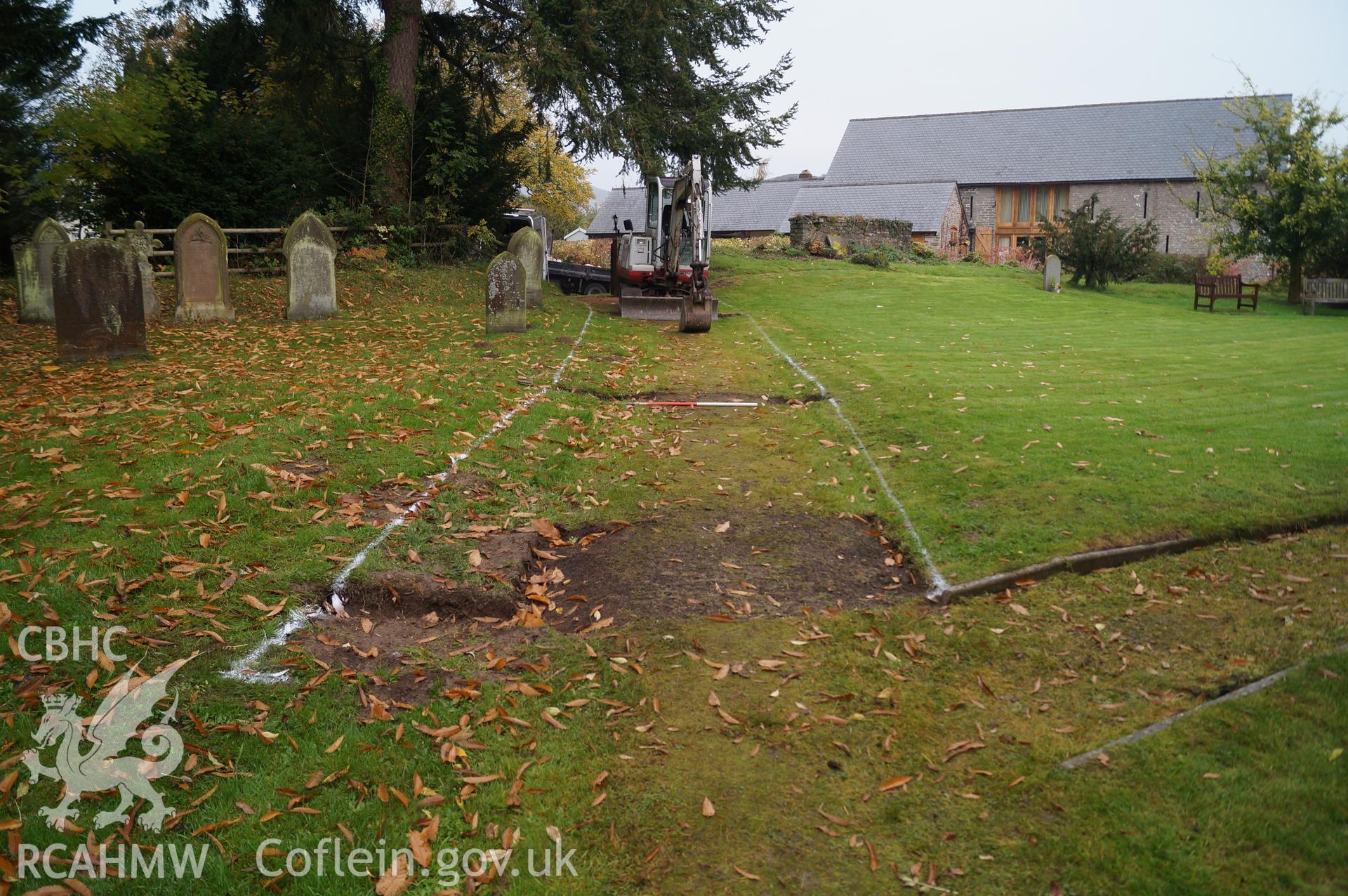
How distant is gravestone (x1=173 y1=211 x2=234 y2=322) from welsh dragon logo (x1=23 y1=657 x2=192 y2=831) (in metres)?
13.5

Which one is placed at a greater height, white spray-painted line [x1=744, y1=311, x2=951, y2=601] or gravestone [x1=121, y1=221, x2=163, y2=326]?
gravestone [x1=121, y1=221, x2=163, y2=326]

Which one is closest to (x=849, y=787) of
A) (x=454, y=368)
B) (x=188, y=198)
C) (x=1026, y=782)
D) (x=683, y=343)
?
(x=1026, y=782)

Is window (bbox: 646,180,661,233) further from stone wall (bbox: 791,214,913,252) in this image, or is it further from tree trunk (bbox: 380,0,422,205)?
stone wall (bbox: 791,214,913,252)

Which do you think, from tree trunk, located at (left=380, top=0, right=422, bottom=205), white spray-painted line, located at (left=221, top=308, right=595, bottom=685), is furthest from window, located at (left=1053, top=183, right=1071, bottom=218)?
white spray-painted line, located at (left=221, top=308, right=595, bottom=685)

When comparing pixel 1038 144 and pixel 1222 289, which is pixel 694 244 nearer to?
pixel 1222 289

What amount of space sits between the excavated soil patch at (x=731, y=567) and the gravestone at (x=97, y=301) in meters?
8.50

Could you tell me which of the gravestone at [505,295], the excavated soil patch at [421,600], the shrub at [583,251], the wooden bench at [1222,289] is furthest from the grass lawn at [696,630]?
the shrub at [583,251]

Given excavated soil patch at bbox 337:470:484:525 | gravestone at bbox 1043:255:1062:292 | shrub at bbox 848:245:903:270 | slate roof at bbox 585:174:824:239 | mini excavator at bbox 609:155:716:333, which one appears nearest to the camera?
excavated soil patch at bbox 337:470:484:525

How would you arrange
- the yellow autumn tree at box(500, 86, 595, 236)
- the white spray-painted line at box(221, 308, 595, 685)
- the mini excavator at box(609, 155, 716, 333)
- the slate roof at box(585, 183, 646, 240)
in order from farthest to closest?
the slate roof at box(585, 183, 646, 240) < the yellow autumn tree at box(500, 86, 595, 236) < the mini excavator at box(609, 155, 716, 333) < the white spray-painted line at box(221, 308, 595, 685)

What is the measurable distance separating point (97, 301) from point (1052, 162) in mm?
50997

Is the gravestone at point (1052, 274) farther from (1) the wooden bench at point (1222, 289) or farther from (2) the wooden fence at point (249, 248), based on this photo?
(2) the wooden fence at point (249, 248)

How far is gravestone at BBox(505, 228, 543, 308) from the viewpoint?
64.0 feet

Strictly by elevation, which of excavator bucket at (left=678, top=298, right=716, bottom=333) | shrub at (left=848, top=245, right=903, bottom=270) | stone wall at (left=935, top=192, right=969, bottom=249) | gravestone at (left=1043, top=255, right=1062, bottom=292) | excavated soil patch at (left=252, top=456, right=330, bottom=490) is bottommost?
excavated soil patch at (left=252, top=456, right=330, bottom=490)

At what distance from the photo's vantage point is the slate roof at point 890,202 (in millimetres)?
47062
